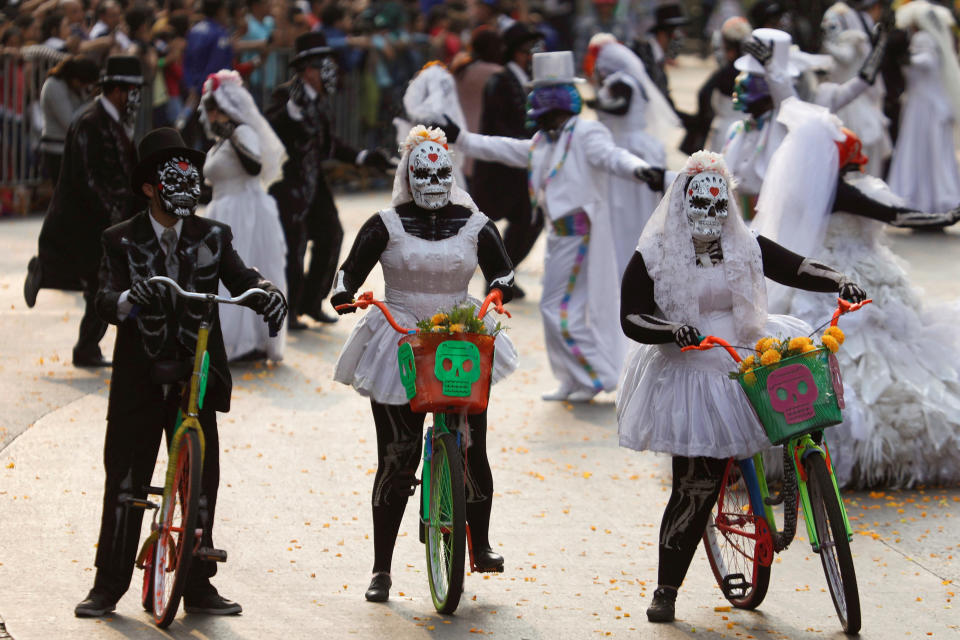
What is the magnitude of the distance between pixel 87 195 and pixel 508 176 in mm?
4295

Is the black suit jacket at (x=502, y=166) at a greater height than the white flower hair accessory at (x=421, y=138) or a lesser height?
lesser

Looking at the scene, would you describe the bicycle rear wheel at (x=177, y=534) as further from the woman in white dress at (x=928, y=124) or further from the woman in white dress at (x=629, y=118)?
the woman in white dress at (x=928, y=124)

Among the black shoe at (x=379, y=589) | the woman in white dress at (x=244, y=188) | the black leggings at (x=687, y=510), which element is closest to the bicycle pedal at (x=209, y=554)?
the black shoe at (x=379, y=589)

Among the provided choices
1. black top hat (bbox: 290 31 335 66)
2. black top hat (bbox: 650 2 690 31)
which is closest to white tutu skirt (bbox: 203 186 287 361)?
black top hat (bbox: 290 31 335 66)

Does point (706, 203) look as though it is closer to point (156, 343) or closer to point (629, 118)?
point (156, 343)

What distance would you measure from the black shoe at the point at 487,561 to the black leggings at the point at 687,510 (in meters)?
0.69

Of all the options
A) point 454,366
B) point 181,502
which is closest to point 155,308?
point 181,502

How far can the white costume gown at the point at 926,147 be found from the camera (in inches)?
679

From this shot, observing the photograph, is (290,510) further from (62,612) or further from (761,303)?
(761,303)

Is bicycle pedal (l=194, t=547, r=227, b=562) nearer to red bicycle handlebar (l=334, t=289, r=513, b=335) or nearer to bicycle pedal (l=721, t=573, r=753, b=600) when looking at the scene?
red bicycle handlebar (l=334, t=289, r=513, b=335)

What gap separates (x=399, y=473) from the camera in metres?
6.64

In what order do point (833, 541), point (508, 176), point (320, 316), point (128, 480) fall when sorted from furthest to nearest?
point (508, 176), point (320, 316), point (128, 480), point (833, 541)

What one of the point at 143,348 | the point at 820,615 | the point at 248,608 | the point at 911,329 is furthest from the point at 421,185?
the point at 911,329

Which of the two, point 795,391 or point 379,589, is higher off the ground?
point 795,391
